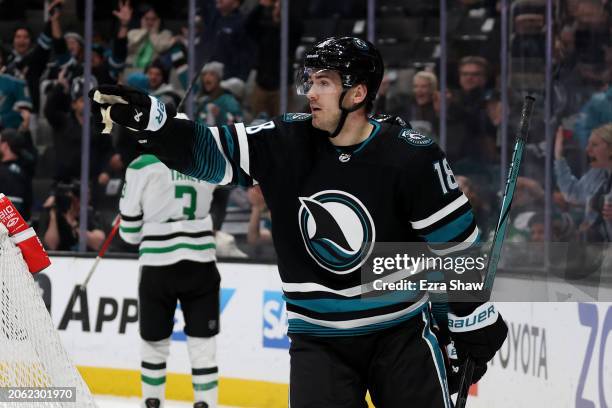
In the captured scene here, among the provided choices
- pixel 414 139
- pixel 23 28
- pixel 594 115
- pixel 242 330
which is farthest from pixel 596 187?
pixel 23 28

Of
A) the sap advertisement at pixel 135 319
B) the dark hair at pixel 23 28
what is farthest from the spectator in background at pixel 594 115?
the dark hair at pixel 23 28

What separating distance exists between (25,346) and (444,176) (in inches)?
38.6

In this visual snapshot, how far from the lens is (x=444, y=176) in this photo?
2.47m

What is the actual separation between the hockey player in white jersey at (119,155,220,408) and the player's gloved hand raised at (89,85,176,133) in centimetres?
244

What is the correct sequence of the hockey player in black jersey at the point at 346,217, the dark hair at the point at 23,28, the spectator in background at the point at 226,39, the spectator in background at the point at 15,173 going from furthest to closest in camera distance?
the dark hair at the point at 23,28
the spectator in background at the point at 15,173
the spectator in background at the point at 226,39
the hockey player in black jersey at the point at 346,217

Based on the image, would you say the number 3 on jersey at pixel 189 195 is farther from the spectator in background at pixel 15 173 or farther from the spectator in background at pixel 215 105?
the spectator in background at pixel 15 173

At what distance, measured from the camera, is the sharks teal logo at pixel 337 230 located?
2453 millimetres

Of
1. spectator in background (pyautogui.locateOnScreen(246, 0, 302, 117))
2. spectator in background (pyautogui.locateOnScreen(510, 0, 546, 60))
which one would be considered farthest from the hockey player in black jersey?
spectator in background (pyautogui.locateOnScreen(246, 0, 302, 117))

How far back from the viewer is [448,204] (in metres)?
2.46

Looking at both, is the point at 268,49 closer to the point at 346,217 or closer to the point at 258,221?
the point at 258,221

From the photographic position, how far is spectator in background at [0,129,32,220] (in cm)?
673

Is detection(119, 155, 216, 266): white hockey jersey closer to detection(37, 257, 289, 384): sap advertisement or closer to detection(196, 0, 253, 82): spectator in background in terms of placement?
detection(37, 257, 289, 384): sap advertisement

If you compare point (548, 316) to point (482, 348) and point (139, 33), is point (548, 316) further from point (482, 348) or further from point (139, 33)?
point (139, 33)

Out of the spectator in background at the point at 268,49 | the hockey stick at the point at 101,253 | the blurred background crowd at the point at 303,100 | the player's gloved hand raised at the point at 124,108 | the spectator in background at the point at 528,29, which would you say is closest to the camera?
the player's gloved hand raised at the point at 124,108
